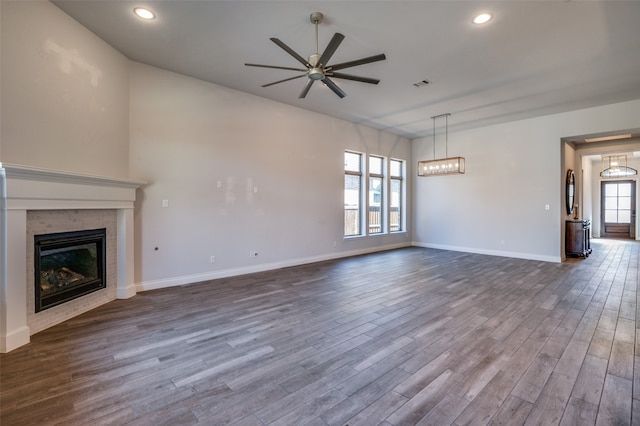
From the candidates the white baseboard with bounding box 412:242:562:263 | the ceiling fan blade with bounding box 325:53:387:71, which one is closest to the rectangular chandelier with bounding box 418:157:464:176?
the white baseboard with bounding box 412:242:562:263

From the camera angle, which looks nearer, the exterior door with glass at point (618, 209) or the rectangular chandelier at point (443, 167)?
the rectangular chandelier at point (443, 167)

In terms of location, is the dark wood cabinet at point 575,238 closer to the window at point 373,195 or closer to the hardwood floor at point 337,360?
the hardwood floor at point 337,360

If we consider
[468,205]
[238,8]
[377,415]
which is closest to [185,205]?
[238,8]

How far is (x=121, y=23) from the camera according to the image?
3.45m

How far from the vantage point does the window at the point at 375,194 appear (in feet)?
27.1

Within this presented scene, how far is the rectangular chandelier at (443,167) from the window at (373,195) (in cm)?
152

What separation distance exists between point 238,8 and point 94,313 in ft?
12.9

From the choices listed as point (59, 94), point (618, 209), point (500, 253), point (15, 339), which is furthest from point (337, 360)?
point (618, 209)

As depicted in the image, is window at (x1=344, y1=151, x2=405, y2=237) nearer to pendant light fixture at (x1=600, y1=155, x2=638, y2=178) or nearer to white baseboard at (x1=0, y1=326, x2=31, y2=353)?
white baseboard at (x1=0, y1=326, x2=31, y2=353)

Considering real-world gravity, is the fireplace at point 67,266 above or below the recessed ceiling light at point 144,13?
below

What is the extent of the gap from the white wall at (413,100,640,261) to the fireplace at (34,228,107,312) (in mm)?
7237

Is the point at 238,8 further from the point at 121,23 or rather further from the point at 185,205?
the point at 185,205

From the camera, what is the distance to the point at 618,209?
1181cm

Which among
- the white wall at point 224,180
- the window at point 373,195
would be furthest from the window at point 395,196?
the white wall at point 224,180
